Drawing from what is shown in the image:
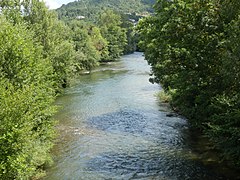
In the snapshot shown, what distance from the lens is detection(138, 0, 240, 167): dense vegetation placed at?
15.5 meters

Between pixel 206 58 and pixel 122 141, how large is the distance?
1017 centimetres

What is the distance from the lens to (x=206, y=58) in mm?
19109

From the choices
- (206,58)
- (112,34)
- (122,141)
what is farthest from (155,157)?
(112,34)

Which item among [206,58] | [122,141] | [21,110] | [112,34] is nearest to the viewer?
[21,110]

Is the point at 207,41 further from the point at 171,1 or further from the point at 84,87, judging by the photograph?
the point at 84,87

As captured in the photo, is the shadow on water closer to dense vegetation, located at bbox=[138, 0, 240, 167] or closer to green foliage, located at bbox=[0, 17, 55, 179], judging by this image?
dense vegetation, located at bbox=[138, 0, 240, 167]

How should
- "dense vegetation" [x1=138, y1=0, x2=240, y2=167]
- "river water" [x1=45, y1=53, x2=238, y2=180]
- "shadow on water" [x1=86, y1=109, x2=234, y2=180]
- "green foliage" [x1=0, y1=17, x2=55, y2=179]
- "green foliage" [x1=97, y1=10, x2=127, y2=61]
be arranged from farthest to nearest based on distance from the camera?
"green foliage" [x1=97, y1=10, x2=127, y2=61] < "river water" [x1=45, y1=53, x2=238, y2=180] < "shadow on water" [x1=86, y1=109, x2=234, y2=180] < "dense vegetation" [x1=138, y1=0, x2=240, y2=167] < "green foliage" [x1=0, y1=17, x2=55, y2=179]

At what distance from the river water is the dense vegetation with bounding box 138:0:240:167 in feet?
9.76

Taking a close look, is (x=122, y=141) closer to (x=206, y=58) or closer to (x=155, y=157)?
(x=155, y=157)

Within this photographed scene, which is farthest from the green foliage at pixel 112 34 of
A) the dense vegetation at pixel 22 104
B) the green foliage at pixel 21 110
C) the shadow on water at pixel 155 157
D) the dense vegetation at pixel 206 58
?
the green foliage at pixel 21 110

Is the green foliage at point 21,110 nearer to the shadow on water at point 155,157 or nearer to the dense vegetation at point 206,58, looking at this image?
the shadow on water at point 155,157

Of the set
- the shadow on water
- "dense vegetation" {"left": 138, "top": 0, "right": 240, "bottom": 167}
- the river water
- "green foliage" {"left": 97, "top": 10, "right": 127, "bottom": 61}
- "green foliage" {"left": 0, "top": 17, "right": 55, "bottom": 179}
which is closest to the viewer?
"green foliage" {"left": 0, "top": 17, "right": 55, "bottom": 179}

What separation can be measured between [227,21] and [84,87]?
3301 cm

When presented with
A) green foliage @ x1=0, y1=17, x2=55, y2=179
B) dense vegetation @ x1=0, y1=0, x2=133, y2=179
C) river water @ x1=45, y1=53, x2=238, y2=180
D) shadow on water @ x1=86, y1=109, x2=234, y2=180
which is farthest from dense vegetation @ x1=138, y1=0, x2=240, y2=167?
green foliage @ x1=0, y1=17, x2=55, y2=179
